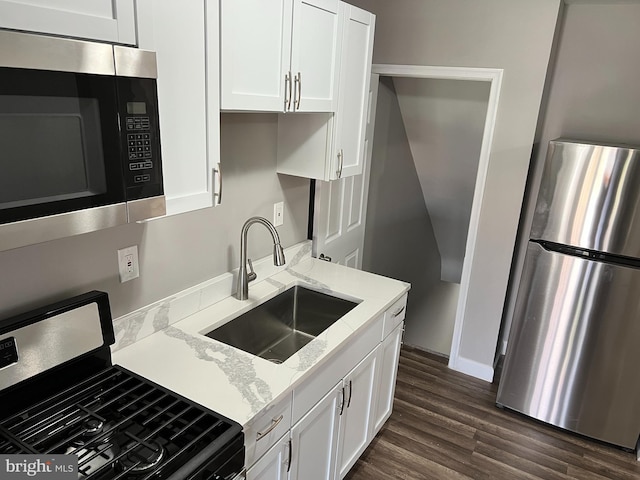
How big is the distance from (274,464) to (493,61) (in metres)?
2.44

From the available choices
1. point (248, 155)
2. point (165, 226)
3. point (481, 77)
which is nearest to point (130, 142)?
point (165, 226)

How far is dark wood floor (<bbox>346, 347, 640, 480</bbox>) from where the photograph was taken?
2.48m

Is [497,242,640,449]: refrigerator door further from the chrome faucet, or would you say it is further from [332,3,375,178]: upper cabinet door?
the chrome faucet

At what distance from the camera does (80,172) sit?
1.02 meters

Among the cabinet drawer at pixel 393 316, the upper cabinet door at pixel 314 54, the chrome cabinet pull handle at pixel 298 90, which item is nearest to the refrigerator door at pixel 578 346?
the cabinet drawer at pixel 393 316

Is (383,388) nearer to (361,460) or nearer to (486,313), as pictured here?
(361,460)

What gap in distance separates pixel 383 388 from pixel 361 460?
40 cm

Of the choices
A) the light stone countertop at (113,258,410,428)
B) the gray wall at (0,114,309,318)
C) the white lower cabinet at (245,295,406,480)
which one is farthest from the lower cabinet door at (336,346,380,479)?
the gray wall at (0,114,309,318)

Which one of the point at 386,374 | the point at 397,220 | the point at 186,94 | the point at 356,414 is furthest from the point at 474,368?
the point at 186,94

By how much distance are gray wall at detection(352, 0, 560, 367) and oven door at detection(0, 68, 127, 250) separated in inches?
93.5

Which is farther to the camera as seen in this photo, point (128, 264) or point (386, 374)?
point (386, 374)

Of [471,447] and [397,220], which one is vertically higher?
[397,220]

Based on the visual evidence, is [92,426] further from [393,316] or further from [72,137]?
[393,316]

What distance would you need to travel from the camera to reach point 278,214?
2451 millimetres
